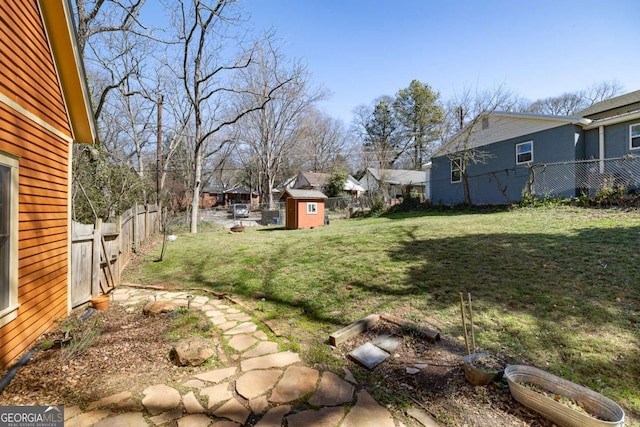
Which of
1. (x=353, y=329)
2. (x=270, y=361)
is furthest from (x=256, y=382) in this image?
(x=353, y=329)

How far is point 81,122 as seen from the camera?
→ 4.62m

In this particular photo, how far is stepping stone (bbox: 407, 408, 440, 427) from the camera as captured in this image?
2.00 meters

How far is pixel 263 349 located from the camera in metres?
3.05

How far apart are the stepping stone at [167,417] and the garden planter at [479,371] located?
2.31 meters

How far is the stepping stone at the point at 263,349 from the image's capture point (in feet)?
9.68

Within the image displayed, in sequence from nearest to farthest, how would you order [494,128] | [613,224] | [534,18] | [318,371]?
1. [318,371]
2. [613,224]
3. [534,18]
4. [494,128]

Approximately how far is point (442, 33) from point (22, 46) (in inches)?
374

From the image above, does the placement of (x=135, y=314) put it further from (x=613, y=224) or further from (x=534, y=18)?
(x=534, y=18)

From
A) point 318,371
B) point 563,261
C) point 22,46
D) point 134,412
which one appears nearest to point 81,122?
point 22,46

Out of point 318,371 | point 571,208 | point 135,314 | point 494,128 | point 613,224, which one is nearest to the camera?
point 318,371

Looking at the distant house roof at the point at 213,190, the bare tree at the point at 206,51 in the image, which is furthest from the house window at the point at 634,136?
the distant house roof at the point at 213,190

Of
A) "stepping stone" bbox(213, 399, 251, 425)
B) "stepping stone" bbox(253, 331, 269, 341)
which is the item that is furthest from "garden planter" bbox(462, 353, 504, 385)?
"stepping stone" bbox(253, 331, 269, 341)

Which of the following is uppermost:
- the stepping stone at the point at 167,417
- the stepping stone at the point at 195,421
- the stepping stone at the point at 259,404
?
the stepping stone at the point at 167,417

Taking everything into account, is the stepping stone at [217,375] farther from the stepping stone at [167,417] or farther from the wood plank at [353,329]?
the wood plank at [353,329]
